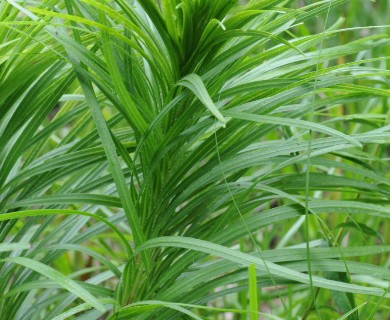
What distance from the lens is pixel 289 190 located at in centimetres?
90

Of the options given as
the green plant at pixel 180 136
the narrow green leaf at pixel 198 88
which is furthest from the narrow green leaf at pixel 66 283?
the narrow green leaf at pixel 198 88

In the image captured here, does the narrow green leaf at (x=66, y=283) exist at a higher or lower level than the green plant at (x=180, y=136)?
lower

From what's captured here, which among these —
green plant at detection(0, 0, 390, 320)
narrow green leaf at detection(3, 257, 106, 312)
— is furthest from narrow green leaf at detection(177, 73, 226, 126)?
narrow green leaf at detection(3, 257, 106, 312)

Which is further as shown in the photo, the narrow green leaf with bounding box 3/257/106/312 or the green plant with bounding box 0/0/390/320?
the green plant with bounding box 0/0/390/320

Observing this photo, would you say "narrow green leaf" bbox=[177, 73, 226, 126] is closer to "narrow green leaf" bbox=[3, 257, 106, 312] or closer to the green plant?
the green plant

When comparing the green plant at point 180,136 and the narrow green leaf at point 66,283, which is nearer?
the narrow green leaf at point 66,283

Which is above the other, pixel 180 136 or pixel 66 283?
pixel 180 136

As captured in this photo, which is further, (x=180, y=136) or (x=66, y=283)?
(x=180, y=136)

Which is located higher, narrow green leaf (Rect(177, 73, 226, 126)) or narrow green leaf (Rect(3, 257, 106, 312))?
narrow green leaf (Rect(177, 73, 226, 126))

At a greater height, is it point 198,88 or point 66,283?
point 198,88

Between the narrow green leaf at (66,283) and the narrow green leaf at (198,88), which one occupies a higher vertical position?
the narrow green leaf at (198,88)

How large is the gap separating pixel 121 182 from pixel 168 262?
14 cm

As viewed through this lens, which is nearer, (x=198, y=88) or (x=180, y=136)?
(x=198, y=88)

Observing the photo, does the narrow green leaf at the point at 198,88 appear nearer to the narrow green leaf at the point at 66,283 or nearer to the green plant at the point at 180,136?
the green plant at the point at 180,136
